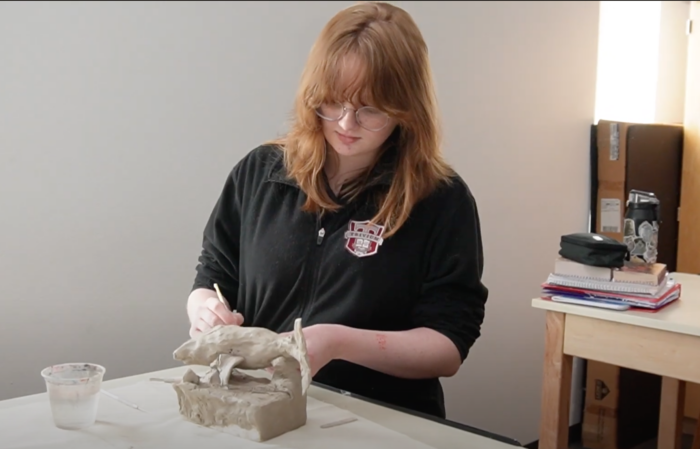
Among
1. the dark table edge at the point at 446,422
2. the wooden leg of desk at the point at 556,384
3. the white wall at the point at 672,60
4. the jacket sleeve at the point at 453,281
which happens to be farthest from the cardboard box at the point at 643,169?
the dark table edge at the point at 446,422

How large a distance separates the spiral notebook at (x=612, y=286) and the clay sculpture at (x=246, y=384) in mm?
940

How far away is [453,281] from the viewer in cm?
134

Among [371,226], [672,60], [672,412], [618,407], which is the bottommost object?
[618,407]

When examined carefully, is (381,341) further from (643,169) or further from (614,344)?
(643,169)

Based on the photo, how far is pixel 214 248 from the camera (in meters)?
1.49

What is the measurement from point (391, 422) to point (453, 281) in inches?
13.9

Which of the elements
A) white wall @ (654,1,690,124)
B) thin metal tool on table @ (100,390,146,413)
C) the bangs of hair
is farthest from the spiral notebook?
white wall @ (654,1,690,124)

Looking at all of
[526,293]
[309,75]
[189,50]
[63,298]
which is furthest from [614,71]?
[63,298]

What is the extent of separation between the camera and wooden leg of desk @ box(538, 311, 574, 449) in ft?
5.85

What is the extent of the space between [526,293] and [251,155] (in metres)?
1.76

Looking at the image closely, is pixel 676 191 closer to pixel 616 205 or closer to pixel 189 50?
pixel 616 205

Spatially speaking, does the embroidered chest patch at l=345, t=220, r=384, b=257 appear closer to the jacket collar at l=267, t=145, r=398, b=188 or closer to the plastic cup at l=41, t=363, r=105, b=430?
the jacket collar at l=267, t=145, r=398, b=188

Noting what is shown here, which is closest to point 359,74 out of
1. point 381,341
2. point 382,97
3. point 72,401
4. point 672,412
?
point 382,97

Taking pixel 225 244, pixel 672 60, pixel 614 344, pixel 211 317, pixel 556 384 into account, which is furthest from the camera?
pixel 672 60
